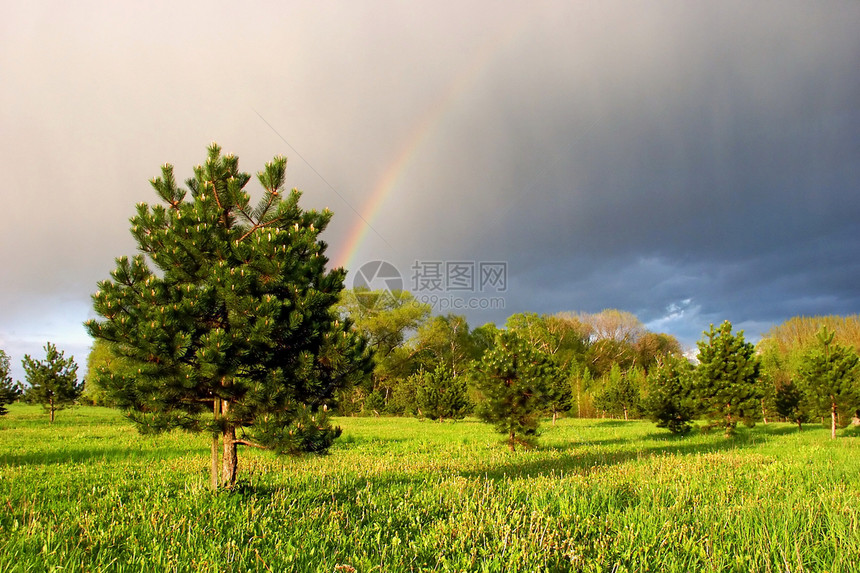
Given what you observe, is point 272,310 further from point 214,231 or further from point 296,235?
point 214,231

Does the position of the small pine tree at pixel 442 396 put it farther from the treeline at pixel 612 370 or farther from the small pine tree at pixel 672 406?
the small pine tree at pixel 672 406

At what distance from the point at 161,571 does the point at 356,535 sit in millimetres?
1754

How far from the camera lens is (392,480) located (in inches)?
367

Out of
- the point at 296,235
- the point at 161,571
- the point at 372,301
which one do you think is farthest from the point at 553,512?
the point at 372,301

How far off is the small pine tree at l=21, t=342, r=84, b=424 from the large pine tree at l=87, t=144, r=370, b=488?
36661 mm

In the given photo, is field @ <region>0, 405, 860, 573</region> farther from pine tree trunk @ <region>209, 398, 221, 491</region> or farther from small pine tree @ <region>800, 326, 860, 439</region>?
small pine tree @ <region>800, 326, 860, 439</region>

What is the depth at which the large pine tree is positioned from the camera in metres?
6.22

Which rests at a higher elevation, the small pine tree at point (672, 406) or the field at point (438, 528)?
the field at point (438, 528)

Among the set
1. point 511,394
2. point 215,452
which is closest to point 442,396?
point 511,394

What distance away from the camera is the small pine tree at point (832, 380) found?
24484 mm

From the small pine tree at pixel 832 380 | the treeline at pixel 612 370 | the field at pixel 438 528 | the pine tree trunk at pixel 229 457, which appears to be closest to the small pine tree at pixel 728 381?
the treeline at pixel 612 370

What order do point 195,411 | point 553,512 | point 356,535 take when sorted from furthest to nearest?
point 195,411
point 553,512
point 356,535

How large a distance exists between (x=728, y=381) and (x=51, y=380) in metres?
47.5

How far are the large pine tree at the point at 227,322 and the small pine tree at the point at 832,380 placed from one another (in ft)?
100
